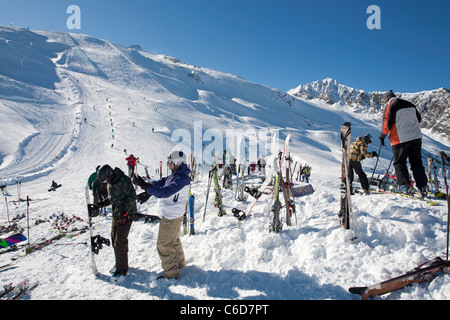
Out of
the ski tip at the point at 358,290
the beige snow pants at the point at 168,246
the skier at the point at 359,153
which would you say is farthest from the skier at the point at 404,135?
the beige snow pants at the point at 168,246

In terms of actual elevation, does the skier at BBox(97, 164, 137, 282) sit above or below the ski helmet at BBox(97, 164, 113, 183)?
below

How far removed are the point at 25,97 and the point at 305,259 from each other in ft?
178

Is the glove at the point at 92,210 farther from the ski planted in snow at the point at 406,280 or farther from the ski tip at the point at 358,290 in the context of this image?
the ski planted in snow at the point at 406,280

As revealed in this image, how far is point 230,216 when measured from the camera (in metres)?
7.10

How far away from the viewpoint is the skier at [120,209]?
4164 millimetres

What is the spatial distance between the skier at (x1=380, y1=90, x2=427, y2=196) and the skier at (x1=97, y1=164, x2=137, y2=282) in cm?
523

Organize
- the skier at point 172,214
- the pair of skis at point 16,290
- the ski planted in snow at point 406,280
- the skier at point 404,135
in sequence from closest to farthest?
the ski planted in snow at point 406,280 → the pair of skis at point 16,290 → the skier at point 172,214 → the skier at point 404,135

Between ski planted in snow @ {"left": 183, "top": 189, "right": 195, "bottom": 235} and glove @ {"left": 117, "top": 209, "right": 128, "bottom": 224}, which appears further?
ski planted in snow @ {"left": 183, "top": 189, "right": 195, "bottom": 235}

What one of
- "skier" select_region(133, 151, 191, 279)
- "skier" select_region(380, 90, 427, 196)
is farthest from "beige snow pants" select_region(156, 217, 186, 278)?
"skier" select_region(380, 90, 427, 196)

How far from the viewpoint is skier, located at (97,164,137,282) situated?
13.7ft

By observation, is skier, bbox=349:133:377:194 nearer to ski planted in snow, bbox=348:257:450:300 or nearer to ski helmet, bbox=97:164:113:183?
ski planted in snow, bbox=348:257:450:300

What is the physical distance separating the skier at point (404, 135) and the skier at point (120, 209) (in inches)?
206
